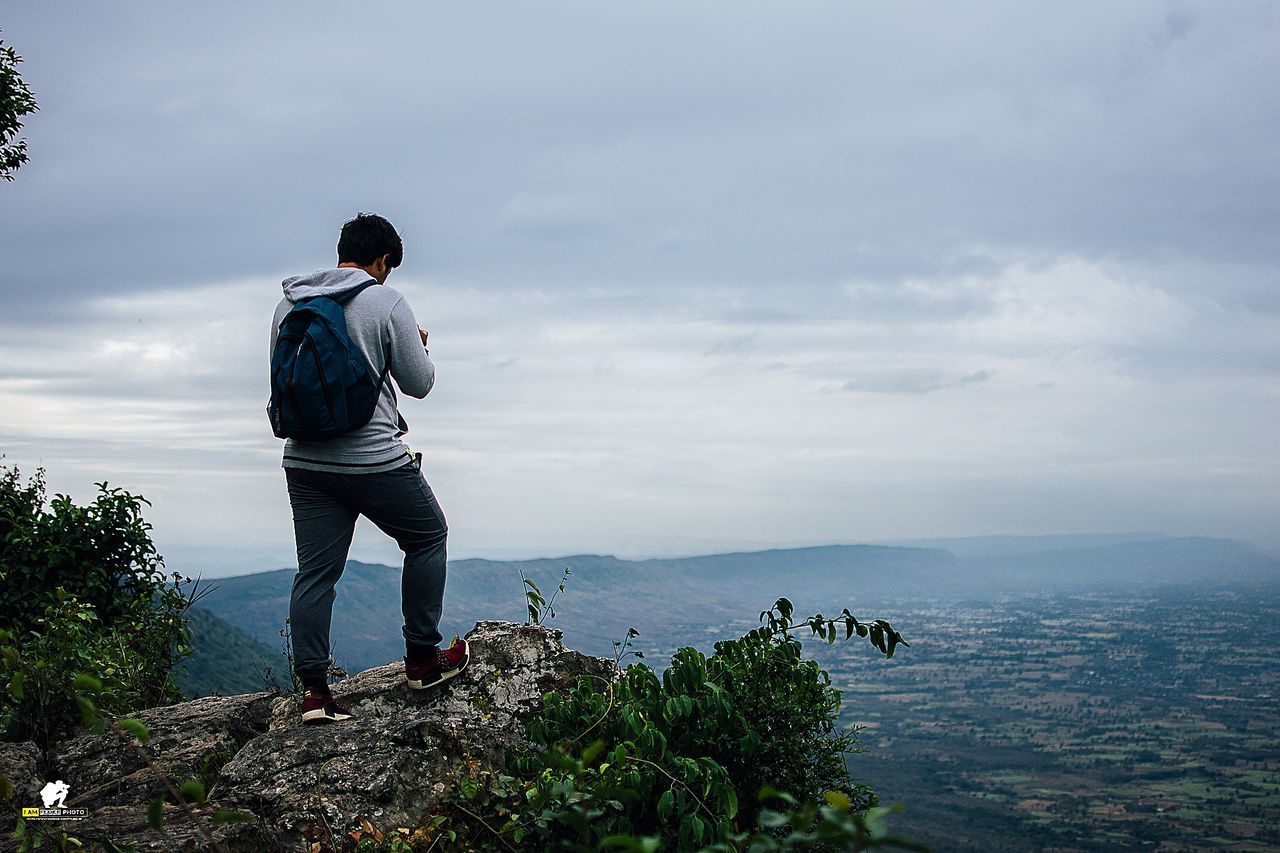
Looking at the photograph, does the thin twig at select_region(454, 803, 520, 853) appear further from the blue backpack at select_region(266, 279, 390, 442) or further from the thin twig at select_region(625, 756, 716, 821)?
the blue backpack at select_region(266, 279, 390, 442)

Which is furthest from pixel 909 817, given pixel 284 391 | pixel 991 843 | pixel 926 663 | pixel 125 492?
pixel 926 663

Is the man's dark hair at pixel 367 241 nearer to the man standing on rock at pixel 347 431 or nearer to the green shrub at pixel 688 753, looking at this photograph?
the man standing on rock at pixel 347 431

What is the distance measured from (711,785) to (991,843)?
63389 millimetres

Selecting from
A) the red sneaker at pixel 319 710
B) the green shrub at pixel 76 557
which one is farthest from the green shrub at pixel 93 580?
the red sneaker at pixel 319 710

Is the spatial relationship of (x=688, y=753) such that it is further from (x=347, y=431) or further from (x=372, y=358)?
(x=372, y=358)

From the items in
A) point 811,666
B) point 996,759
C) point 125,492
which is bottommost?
point 996,759

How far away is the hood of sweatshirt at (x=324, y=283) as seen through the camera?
16.4 feet

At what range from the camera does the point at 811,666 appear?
5191 millimetres

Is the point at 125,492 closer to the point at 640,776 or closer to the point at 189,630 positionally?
the point at 189,630

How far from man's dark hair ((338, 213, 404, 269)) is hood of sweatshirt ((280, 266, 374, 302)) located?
0.10 m

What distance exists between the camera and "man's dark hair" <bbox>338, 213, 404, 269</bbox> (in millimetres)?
5281

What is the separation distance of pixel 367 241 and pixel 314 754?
109 inches

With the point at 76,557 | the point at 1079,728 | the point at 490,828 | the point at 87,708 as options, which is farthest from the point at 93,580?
the point at 1079,728

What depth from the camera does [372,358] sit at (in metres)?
4.98
